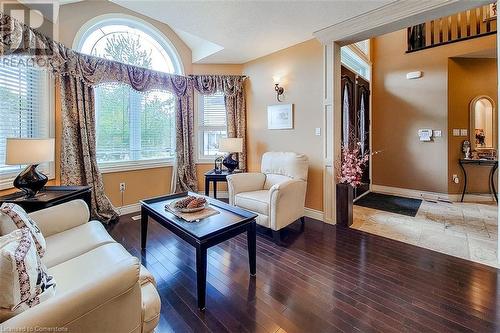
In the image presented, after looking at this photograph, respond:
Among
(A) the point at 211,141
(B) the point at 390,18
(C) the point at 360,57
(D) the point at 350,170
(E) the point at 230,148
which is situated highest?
(C) the point at 360,57

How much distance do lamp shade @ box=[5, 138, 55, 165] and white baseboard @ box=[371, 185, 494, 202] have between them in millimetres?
5606

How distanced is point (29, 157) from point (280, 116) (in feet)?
10.1

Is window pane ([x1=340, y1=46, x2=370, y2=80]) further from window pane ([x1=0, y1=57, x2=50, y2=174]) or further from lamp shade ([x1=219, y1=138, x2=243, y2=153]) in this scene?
window pane ([x1=0, y1=57, x2=50, y2=174])

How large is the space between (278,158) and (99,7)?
10.6 feet

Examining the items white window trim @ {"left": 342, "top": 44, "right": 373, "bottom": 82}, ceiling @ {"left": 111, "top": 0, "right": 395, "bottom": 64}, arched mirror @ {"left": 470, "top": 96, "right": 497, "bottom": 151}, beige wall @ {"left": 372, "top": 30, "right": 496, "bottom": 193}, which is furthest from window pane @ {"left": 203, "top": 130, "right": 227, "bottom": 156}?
arched mirror @ {"left": 470, "top": 96, "right": 497, "bottom": 151}

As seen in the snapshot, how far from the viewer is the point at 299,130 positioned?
3.67 m

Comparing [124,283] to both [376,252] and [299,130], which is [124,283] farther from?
[299,130]

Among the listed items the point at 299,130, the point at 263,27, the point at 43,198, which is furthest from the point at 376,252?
the point at 43,198

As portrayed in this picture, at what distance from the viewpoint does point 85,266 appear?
140 centimetres

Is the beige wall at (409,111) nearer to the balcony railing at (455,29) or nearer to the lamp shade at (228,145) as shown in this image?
the balcony railing at (455,29)

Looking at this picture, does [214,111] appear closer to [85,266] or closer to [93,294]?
[85,266]

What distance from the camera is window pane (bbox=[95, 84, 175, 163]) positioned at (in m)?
3.50

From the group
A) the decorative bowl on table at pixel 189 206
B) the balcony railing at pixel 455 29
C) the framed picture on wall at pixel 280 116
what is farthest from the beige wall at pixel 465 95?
the decorative bowl on table at pixel 189 206

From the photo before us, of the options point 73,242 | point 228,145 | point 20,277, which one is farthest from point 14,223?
point 228,145
